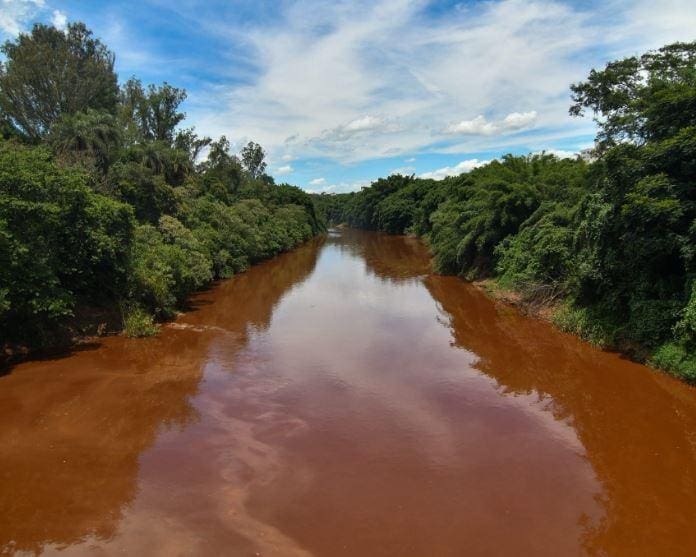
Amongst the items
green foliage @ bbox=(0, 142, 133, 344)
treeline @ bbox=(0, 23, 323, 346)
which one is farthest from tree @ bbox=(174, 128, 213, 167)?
green foliage @ bbox=(0, 142, 133, 344)

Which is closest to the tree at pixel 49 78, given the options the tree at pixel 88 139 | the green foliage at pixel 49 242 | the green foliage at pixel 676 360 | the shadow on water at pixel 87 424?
the tree at pixel 88 139

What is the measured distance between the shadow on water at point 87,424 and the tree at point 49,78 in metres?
26.7

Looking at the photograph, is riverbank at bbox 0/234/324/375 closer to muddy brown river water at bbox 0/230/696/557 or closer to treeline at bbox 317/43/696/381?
muddy brown river water at bbox 0/230/696/557

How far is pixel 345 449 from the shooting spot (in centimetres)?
1091

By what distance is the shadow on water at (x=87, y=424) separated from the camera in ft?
27.9

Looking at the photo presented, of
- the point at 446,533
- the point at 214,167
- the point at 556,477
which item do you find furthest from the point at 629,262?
the point at 214,167

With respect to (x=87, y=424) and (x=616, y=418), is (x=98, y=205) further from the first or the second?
(x=616, y=418)

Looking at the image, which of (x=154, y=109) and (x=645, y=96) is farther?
(x=154, y=109)

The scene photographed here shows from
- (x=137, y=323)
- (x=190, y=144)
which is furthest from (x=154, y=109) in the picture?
(x=137, y=323)

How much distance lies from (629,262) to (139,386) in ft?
51.6

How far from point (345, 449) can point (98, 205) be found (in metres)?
12.9

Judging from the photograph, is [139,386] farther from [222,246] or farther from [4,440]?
[222,246]

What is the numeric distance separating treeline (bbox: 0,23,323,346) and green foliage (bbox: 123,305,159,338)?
0.18 feet

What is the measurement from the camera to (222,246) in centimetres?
3472
